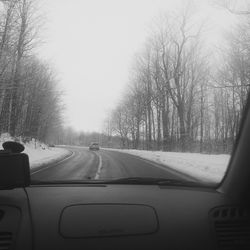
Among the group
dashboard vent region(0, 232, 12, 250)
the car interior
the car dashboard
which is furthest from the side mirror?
dashboard vent region(0, 232, 12, 250)

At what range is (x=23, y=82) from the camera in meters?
26.8

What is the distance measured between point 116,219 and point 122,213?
84mm

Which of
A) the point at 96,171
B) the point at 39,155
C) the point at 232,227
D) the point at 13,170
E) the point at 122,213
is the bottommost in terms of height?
the point at 96,171

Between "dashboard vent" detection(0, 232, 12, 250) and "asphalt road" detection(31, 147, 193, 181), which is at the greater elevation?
"dashboard vent" detection(0, 232, 12, 250)

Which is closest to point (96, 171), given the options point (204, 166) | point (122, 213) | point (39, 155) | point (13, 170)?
point (204, 166)

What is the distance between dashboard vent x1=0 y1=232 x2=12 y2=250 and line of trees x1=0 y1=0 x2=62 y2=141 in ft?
57.1

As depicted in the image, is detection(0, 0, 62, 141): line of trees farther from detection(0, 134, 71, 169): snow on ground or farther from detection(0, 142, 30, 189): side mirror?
detection(0, 142, 30, 189): side mirror

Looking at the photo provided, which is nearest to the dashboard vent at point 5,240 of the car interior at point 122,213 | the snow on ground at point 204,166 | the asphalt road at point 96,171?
the car interior at point 122,213

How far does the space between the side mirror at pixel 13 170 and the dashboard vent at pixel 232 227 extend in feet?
5.28

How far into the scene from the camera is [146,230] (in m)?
3.04

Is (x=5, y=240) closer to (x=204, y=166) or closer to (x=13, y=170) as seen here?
(x=13, y=170)

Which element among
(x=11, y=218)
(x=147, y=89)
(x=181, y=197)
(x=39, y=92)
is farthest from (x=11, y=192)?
(x=147, y=89)

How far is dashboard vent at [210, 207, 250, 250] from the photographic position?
3119 mm

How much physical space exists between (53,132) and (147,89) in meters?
13.6
